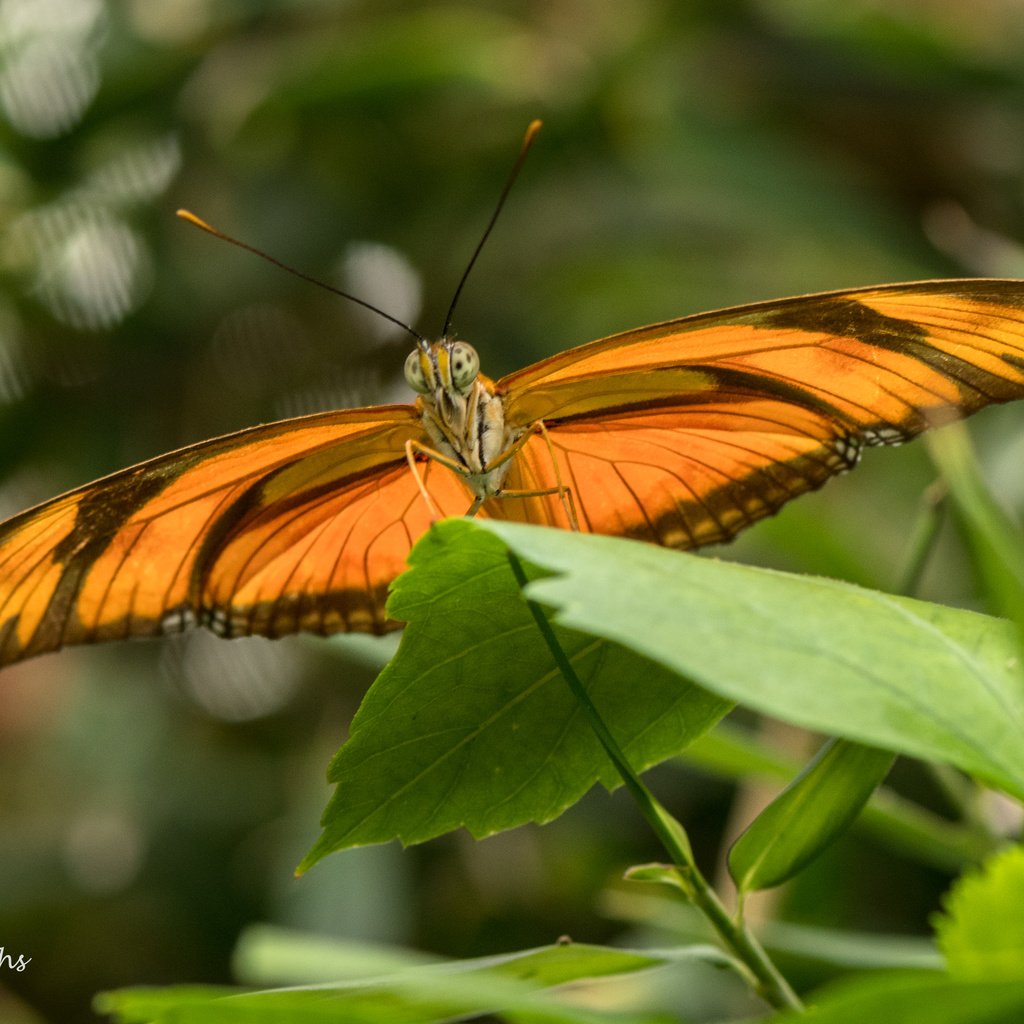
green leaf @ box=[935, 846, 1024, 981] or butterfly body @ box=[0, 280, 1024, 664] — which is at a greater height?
butterfly body @ box=[0, 280, 1024, 664]

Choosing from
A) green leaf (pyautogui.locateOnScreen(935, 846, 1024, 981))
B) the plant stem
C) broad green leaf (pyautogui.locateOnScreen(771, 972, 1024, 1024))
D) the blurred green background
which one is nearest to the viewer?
broad green leaf (pyautogui.locateOnScreen(771, 972, 1024, 1024))

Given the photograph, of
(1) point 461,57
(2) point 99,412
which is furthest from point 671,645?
(2) point 99,412

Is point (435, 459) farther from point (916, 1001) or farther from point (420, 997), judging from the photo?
A: point (916, 1001)

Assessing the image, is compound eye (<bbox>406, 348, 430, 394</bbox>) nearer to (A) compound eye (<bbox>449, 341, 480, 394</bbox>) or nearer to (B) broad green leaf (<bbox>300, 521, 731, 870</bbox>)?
(A) compound eye (<bbox>449, 341, 480, 394</bbox>)

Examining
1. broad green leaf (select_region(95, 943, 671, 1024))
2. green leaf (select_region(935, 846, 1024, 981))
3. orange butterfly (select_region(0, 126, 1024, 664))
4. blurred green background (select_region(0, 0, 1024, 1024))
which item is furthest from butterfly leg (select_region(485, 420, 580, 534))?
blurred green background (select_region(0, 0, 1024, 1024))

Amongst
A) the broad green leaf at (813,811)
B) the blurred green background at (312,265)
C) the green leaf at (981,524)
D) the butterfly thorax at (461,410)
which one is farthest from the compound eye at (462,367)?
the blurred green background at (312,265)

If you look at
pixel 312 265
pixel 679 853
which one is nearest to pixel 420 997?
pixel 679 853

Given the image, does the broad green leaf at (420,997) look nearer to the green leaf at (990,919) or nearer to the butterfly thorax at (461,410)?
the green leaf at (990,919)

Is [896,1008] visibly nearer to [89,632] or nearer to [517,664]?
[517,664]
